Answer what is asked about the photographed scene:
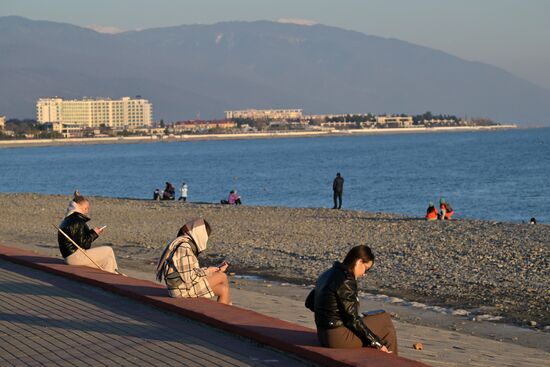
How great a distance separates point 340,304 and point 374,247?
1238cm

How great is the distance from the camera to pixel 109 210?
32.8 meters

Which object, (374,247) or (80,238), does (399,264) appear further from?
(80,238)

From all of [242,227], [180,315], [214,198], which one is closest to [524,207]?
[214,198]

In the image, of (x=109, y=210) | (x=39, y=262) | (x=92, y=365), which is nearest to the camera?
(x=92, y=365)

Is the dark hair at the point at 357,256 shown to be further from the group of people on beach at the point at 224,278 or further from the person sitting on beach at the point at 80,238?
the person sitting on beach at the point at 80,238

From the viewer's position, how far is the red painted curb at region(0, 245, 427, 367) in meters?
7.28

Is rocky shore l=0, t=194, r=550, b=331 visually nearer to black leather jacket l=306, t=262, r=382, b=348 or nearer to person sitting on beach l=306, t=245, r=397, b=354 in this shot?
person sitting on beach l=306, t=245, r=397, b=354

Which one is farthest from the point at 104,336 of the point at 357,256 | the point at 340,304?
the point at 357,256

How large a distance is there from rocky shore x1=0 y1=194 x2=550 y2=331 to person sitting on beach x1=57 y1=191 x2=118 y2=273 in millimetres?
2885

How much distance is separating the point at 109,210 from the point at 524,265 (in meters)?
→ 18.9

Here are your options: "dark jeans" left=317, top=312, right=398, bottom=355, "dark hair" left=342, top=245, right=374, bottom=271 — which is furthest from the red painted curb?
"dark hair" left=342, top=245, right=374, bottom=271

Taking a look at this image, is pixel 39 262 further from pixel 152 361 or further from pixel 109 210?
pixel 109 210

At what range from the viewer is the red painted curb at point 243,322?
23.9 feet

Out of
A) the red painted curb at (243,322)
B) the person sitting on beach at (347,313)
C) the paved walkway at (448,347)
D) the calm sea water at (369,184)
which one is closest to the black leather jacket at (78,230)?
the red painted curb at (243,322)
